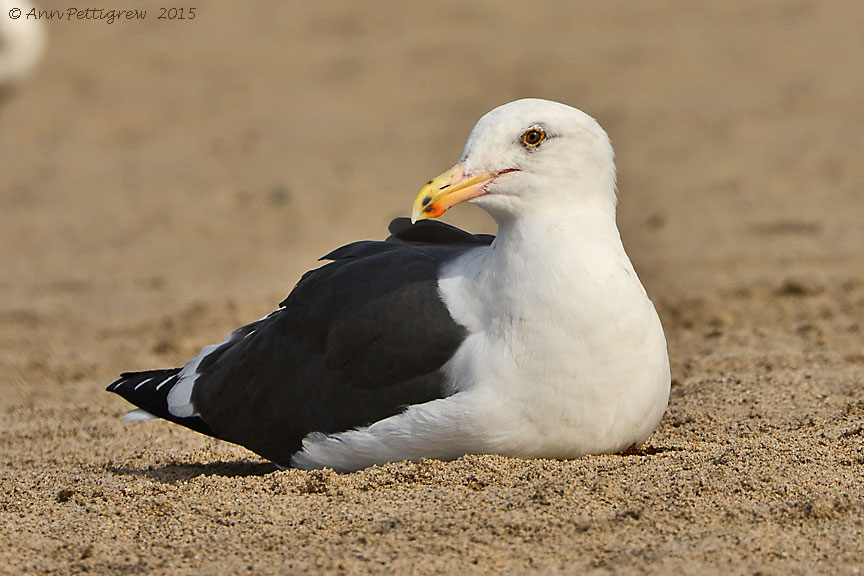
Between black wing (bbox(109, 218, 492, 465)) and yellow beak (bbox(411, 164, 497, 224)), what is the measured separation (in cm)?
32

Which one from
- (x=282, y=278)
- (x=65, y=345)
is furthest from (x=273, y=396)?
(x=282, y=278)

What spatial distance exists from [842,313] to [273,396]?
3913mm

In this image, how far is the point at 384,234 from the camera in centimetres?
993

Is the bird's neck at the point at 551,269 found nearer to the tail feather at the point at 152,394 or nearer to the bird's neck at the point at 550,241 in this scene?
the bird's neck at the point at 550,241

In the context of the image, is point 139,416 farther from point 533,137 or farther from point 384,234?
point 384,234

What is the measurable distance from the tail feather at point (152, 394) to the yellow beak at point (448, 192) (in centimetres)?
145

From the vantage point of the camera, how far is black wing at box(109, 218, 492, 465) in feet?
14.3

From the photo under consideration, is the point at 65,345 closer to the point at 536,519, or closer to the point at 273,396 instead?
the point at 273,396

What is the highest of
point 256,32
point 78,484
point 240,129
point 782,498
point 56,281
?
point 256,32

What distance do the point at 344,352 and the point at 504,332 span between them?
0.63m

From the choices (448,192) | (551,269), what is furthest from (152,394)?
(551,269)

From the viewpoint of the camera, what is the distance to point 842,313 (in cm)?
740

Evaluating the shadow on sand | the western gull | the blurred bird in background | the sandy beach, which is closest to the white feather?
the sandy beach

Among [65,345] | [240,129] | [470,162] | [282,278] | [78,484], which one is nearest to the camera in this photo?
[470,162]
